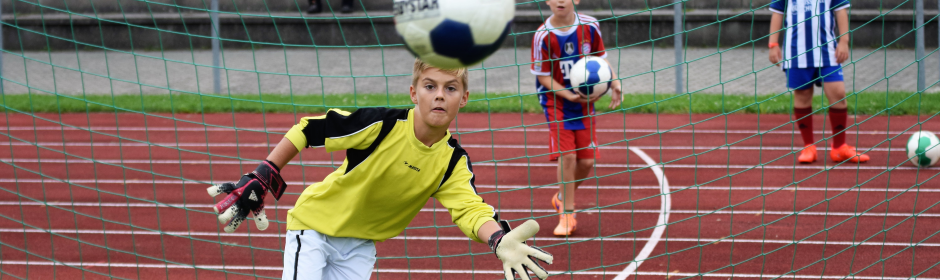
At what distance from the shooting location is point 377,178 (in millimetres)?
2881

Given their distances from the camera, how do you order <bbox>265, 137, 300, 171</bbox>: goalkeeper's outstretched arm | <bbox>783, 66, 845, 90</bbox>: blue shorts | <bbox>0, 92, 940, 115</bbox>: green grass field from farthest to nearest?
<bbox>0, 92, 940, 115</bbox>: green grass field → <bbox>783, 66, 845, 90</bbox>: blue shorts → <bbox>265, 137, 300, 171</bbox>: goalkeeper's outstretched arm

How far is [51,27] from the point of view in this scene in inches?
564

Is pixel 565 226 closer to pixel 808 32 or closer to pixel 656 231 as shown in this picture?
pixel 656 231

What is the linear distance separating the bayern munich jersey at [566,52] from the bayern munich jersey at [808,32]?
171 cm

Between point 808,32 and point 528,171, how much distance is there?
2621 millimetres

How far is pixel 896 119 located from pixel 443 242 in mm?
5357

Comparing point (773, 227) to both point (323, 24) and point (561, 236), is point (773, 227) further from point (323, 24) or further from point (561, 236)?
point (323, 24)

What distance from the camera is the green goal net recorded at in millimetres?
4324

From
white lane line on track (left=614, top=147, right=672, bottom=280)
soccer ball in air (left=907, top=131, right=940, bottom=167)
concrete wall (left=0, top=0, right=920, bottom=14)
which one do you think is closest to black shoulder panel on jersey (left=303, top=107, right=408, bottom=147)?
white lane line on track (left=614, top=147, right=672, bottom=280)

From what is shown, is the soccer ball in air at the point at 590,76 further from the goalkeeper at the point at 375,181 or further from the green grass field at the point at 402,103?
the green grass field at the point at 402,103

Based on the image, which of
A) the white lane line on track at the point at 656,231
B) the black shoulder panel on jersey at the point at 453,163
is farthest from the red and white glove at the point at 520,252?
the white lane line on track at the point at 656,231

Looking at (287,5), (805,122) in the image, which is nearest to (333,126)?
(805,122)

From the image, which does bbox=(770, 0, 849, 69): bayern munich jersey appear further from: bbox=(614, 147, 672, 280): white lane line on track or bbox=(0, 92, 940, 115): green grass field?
bbox=(0, 92, 940, 115): green grass field

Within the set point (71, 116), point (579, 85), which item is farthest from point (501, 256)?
point (71, 116)
